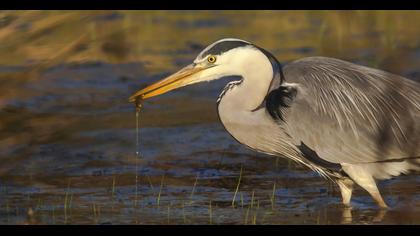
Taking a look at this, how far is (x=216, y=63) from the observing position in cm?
732

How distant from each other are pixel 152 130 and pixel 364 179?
370 centimetres

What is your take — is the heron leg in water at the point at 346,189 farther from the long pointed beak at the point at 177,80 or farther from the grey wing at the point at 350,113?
the long pointed beak at the point at 177,80

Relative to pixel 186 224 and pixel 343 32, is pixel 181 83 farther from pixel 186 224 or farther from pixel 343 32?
pixel 343 32

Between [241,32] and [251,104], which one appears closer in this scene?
[251,104]

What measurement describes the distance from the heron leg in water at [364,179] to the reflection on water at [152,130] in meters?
0.13

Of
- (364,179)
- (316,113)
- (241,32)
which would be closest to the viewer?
(364,179)

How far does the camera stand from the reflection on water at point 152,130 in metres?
6.89

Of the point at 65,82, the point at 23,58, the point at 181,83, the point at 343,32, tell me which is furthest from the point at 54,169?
the point at 343,32

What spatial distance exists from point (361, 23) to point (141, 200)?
681 centimetres

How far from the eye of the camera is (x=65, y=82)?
12484 millimetres

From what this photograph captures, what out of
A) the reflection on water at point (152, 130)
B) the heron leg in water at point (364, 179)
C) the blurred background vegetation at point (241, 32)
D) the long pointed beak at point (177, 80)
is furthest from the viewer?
the blurred background vegetation at point (241, 32)

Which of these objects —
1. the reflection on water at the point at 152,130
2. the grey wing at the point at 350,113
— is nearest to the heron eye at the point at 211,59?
the grey wing at the point at 350,113

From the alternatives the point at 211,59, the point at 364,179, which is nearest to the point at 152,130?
the point at 211,59

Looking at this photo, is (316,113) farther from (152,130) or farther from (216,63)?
(152,130)
